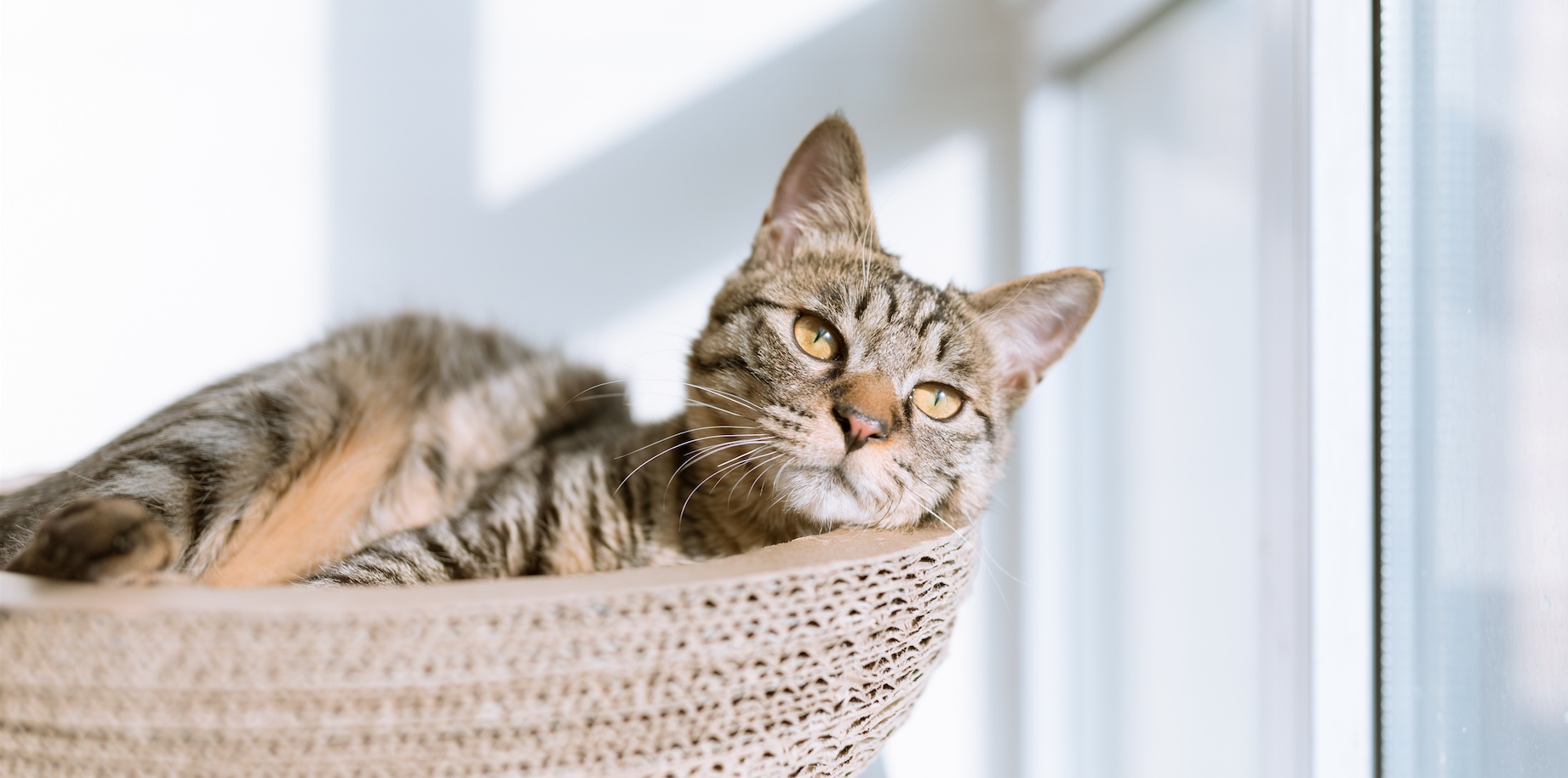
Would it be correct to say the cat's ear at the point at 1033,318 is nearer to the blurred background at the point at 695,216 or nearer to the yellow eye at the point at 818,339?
the yellow eye at the point at 818,339

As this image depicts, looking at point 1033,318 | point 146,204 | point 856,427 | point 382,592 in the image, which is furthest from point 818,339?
point 146,204

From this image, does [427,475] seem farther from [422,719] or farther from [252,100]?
[252,100]

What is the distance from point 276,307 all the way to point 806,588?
1.88 metres

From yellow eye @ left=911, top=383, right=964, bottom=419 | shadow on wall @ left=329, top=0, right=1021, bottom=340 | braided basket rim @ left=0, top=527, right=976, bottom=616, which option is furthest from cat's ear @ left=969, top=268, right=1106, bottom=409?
shadow on wall @ left=329, top=0, right=1021, bottom=340

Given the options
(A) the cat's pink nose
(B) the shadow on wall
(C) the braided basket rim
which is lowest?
(C) the braided basket rim

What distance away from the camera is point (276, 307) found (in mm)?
2117

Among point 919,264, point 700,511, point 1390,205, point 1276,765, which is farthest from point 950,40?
point 1276,765

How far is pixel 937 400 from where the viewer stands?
115 cm

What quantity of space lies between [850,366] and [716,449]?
0.19 meters

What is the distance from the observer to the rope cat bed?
2.04 ft

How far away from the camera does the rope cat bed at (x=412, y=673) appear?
2.04 ft

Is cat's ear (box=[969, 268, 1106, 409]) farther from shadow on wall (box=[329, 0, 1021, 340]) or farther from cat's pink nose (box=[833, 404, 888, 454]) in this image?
shadow on wall (box=[329, 0, 1021, 340])

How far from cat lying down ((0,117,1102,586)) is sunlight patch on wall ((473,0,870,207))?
87 cm

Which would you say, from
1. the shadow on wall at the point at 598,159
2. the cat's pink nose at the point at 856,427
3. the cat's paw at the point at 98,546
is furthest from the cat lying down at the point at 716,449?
the shadow on wall at the point at 598,159
